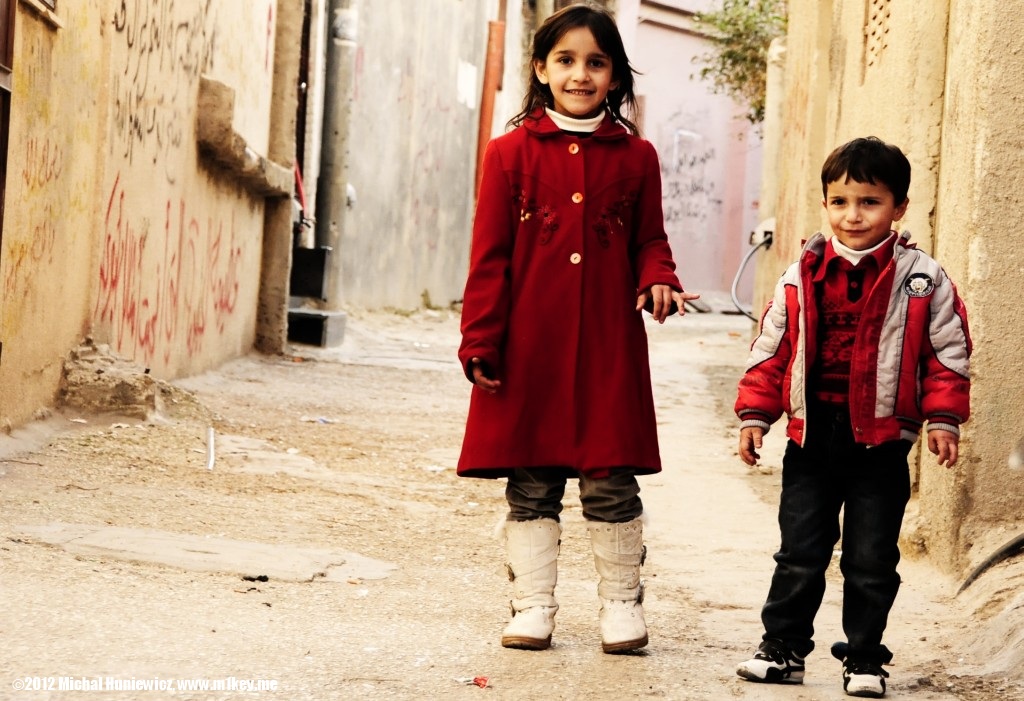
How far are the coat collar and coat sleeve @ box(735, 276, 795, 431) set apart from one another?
0.57m

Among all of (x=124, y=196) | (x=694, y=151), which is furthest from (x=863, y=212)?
(x=694, y=151)

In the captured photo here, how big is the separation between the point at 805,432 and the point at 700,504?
293 cm

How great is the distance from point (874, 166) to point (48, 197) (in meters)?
3.66

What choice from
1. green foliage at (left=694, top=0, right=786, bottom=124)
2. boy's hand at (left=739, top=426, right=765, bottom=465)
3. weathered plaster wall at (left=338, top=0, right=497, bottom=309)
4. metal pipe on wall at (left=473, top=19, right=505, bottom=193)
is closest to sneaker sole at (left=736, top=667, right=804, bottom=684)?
boy's hand at (left=739, top=426, right=765, bottom=465)

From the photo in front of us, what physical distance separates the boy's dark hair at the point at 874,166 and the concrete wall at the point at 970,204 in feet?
3.42

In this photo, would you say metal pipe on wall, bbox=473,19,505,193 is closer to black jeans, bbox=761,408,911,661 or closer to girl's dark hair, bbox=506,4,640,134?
girl's dark hair, bbox=506,4,640,134

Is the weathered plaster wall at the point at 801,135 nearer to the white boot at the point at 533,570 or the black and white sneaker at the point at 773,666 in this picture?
the white boot at the point at 533,570

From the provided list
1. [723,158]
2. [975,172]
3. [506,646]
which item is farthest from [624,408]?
[723,158]

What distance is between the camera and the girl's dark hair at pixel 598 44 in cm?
332

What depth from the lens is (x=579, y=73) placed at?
3291mm

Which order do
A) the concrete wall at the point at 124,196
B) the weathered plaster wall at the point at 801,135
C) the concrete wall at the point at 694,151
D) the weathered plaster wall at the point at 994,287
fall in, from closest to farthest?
the weathered plaster wall at the point at 994,287 < the concrete wall at the point at 124,196 < the weathered plaster wall at the point at 801,135 < the concrete wall at the point at 694,151

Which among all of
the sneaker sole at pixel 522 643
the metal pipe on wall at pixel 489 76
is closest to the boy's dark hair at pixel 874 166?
the sneaker sole at pixel 522 643

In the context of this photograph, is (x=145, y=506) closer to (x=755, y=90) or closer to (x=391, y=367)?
(x=391, y=367)

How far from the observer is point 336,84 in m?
13.9
